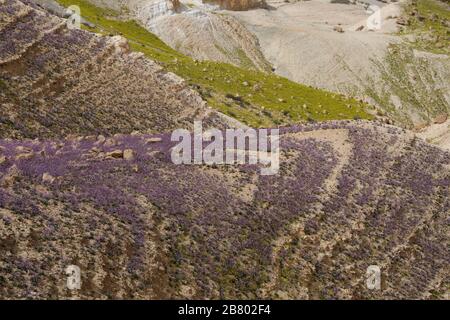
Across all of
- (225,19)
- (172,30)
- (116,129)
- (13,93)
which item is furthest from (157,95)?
(225,19)

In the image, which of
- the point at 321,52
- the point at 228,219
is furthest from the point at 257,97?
the point at 321,52

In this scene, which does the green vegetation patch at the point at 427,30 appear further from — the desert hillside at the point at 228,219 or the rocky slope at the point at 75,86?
the desert hillside at the point at 228,219

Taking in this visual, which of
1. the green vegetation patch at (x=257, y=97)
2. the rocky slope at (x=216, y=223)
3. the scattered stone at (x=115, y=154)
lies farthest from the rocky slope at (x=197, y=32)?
the scattered stone at (x=115, y=154)

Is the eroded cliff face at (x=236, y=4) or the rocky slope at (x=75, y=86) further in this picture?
the eroded cliff face at (x=236, y=4)

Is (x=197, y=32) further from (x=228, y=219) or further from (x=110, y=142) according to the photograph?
(x=228, y=219)

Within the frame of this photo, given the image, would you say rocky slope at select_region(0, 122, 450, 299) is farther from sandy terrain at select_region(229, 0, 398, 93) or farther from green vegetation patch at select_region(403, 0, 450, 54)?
green vegetation patch at select_region(403, 0, 450, 54)
